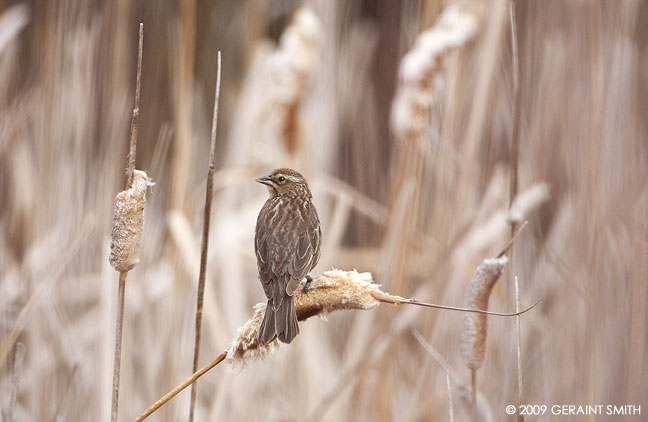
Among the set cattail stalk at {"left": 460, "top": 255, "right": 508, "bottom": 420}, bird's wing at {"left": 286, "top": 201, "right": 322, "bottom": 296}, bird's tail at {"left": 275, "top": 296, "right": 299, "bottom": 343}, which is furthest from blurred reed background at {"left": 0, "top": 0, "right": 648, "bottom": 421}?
bird's tail at {"left": 275, "top": 296, "right": 299, "bottom": 343}

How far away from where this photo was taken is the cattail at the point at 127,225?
1.12 metres

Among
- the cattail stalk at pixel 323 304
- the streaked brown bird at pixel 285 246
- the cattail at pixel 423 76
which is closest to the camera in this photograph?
the cattail stalk at pixel 323 304

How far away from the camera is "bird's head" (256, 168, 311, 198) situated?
5.44ft

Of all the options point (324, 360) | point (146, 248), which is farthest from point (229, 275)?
point (324, 360)

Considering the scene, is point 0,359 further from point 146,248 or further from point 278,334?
point 278,334

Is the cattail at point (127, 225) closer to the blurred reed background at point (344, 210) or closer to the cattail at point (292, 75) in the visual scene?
the blurred reed background at point (344, 210)

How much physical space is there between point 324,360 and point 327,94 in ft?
3.56

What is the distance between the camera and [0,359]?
1.83 metres

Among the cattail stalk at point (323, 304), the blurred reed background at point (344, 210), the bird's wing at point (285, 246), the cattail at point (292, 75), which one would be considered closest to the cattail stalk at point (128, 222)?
the cattail stalk at point (323, 304)

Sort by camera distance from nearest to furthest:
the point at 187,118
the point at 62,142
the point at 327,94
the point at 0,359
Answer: the point at 0,359
the point at 187,118
the point at 62,142
the point at 327,94

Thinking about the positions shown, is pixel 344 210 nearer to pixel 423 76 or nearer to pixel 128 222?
pixel 423 76

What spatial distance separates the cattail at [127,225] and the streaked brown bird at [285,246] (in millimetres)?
276

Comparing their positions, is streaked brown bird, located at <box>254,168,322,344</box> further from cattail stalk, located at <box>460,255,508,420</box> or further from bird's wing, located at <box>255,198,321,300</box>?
cattail stalk, located at <box>460,255,508,420</box>

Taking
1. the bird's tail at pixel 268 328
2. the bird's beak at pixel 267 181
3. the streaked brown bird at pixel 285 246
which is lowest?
the bird's tail at pixel 268 328
